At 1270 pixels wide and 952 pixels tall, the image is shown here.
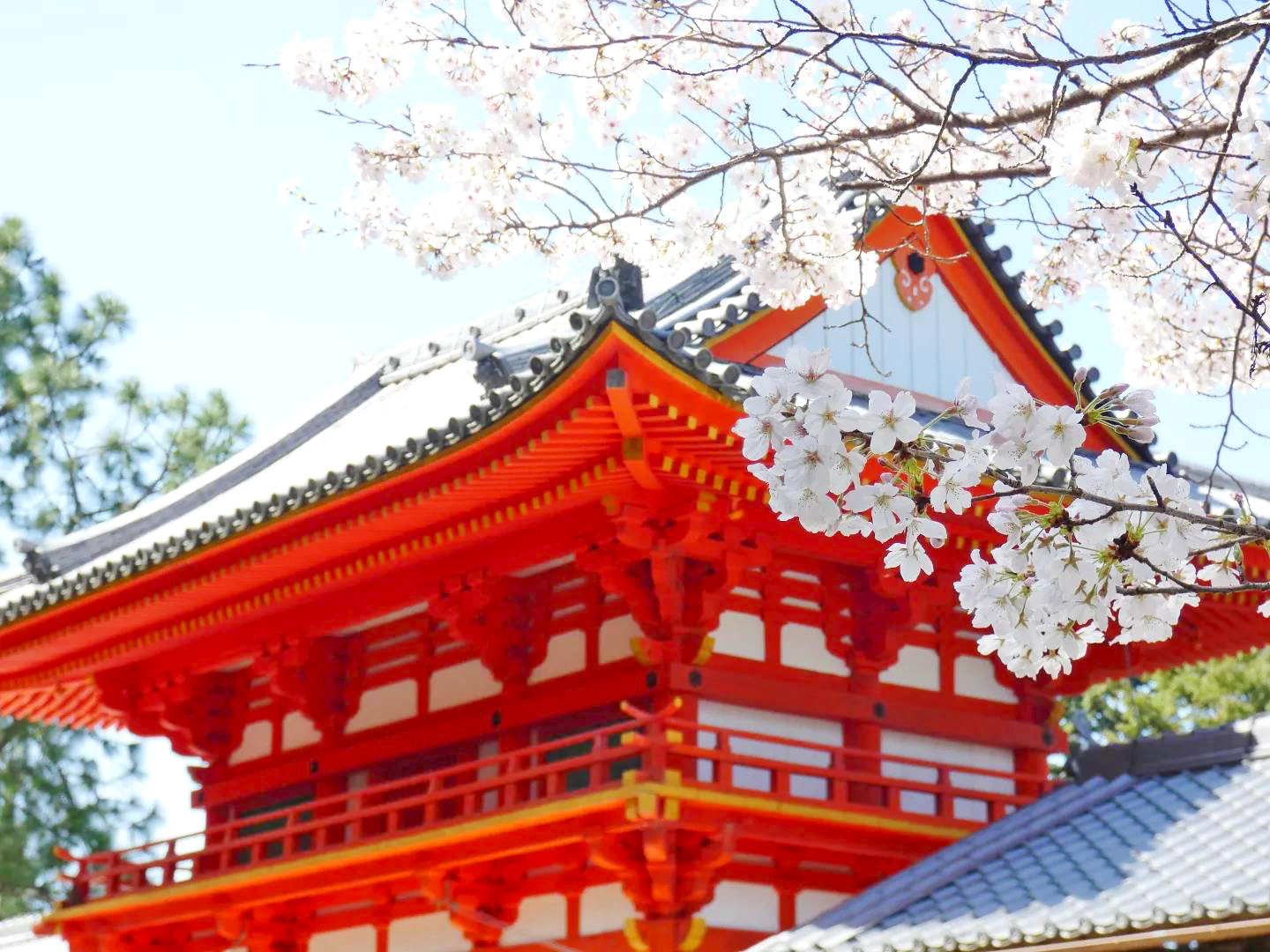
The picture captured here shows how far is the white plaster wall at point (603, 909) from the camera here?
1039 centimetres

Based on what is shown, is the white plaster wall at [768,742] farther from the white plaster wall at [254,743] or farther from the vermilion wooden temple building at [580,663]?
the white plaster wall at [254,743]

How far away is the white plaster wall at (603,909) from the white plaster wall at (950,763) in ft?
6.01

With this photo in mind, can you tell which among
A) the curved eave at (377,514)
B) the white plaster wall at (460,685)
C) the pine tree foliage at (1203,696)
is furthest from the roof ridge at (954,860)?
the pine tree foliage at (1203,696)

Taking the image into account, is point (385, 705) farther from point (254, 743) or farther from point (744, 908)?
point (744, 908)

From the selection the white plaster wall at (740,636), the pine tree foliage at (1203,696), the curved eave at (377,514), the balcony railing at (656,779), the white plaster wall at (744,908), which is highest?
the pine tree foliage at (1203,696)

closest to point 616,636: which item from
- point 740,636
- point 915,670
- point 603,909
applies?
point 740,636

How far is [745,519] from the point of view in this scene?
33.7ft

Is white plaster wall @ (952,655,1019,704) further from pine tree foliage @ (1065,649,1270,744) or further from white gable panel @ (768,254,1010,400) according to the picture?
pine tree foliage @ (1065,649,1270,744)

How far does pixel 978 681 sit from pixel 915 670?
62cm

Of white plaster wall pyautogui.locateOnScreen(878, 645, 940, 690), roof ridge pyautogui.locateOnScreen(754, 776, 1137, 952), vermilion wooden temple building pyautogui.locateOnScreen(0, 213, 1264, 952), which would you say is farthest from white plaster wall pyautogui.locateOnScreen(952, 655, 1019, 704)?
roof ridge pyautogui.locateOnScreen(754, 776, 1137, 952)

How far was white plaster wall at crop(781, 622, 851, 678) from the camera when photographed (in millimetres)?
10938

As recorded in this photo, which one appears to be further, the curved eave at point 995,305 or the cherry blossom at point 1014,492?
the curved eave at point 995,305

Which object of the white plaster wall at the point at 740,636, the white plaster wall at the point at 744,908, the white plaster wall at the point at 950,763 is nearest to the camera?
the white plaster wall at the point at 744,908

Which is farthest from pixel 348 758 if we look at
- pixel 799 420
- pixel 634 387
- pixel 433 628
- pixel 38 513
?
pixel 38 513
